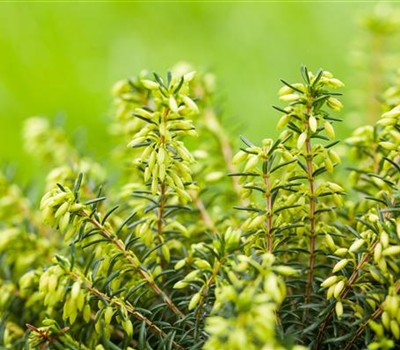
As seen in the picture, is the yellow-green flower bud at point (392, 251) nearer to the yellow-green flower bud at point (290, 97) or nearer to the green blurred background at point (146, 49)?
the yellow-green flower bud at point (290, 97)

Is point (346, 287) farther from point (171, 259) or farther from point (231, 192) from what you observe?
point (231, 192)

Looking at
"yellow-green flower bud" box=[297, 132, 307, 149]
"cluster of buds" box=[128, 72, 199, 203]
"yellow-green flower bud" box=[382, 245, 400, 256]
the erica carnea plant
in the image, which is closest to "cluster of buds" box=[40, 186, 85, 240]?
the erica carnea plant

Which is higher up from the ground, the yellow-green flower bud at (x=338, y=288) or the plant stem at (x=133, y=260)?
the yellow-green flower bud at (x=338, y=288)

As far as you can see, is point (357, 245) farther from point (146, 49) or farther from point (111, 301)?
point (146, 49)

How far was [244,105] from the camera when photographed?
3.44 meters

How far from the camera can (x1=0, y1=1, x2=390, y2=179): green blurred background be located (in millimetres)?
3434

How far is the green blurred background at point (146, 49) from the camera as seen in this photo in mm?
3434

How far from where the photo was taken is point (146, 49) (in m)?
3.85

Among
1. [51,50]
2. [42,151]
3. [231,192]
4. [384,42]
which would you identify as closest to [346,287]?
[231,192]

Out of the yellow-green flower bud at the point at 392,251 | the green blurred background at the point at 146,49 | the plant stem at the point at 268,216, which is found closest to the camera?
the yellow-green flower bud at the point at 392,251

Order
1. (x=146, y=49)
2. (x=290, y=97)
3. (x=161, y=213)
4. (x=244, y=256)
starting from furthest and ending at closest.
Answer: (x=146, y=49) < (x=161, y=213) < (x=290, y=97) < (x=244, y=256)

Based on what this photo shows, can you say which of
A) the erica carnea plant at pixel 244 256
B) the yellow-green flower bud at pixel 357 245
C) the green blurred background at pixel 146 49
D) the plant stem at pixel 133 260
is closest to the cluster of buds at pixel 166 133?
the erica carnea plant at pixel 244 256

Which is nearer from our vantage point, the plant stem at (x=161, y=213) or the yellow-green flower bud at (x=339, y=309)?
the yellow-green flower bud at (x=339, y=309)

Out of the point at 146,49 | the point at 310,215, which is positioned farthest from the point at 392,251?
the point at 146,49
